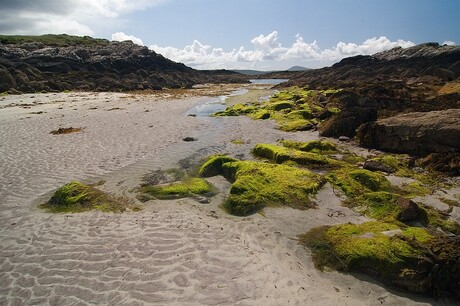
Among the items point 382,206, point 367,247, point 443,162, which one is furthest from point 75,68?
point 367,247

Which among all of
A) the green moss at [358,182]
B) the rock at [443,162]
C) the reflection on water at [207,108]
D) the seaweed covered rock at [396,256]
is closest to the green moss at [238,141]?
the green moss at [358,182]

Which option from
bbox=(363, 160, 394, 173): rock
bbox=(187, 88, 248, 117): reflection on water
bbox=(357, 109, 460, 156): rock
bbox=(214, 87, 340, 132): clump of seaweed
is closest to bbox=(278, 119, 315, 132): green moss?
bbox=(214, 87, 340, 132): clump of seaweed

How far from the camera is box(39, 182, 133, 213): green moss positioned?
28.2 feet

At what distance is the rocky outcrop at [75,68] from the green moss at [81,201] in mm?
37484

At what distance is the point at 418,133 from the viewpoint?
505 inches

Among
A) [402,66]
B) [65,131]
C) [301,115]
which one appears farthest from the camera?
[402,66]

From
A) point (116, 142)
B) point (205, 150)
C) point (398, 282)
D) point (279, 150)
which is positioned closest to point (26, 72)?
point (116, 142)

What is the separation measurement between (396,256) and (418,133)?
9.02 m

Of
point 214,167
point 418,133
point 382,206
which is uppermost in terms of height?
point 418,133

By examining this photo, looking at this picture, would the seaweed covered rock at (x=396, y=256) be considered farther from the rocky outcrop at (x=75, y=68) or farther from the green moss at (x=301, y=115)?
the rocky outcrop at (x=75, y=68)

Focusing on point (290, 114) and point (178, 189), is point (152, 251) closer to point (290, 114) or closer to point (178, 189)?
point (178, 189)

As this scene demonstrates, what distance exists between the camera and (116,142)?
53.1ft

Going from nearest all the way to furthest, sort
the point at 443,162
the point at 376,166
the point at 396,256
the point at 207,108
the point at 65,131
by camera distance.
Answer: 1. the point at 396,256
2. the point at 443,162
3. the point at 376,166
4. the point at 65,131
5. the point at 207,108

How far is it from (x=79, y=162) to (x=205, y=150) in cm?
561
